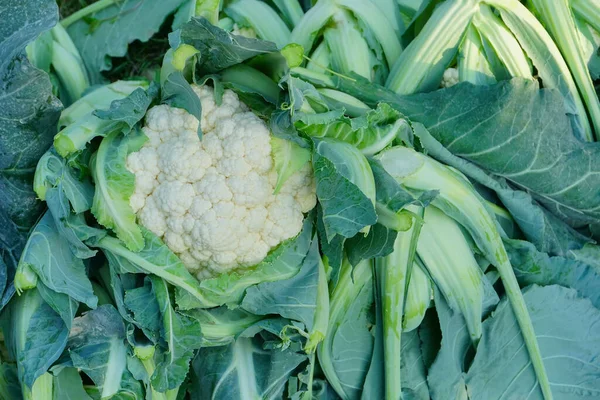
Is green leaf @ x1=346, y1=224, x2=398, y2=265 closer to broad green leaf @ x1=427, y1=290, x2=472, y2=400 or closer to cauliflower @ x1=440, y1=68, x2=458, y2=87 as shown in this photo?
broad green leaf @ x1=427, y1=290, x2=472, y2=400

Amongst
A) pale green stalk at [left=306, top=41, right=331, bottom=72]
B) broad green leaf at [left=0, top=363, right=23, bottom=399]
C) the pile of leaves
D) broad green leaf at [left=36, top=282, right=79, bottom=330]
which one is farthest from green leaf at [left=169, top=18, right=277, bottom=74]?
broad green leaf at [left=0, top=363, right=23, bottom=399]

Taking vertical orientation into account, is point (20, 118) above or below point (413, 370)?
above

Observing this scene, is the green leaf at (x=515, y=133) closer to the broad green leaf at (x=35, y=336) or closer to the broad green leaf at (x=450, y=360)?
the broad green leaf at (x=450, y=360)

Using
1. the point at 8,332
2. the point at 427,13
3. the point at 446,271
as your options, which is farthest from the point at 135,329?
the point at 427,13

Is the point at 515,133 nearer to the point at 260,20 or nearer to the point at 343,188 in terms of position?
the point at 343,188

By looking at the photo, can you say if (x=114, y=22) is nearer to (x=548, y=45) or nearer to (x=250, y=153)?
(x=250, y=153)

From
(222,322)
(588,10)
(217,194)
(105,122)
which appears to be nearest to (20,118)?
(105,122)
